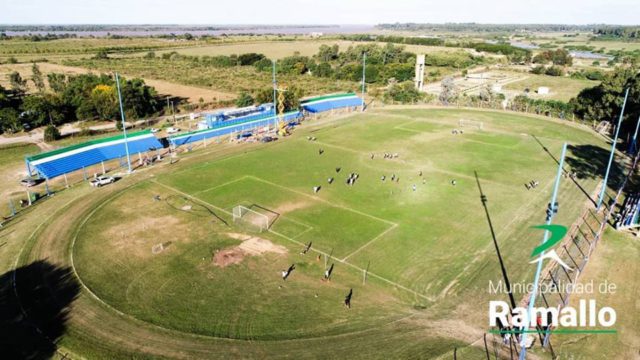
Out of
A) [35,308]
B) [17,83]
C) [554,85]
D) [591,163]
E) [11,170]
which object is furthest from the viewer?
[554,85]

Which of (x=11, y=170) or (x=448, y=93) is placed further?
(x=448, y=93)

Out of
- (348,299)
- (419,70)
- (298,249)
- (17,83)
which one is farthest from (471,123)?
(17,83)

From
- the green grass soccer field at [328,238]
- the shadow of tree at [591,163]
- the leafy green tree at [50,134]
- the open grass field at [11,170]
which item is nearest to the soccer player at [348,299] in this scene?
the green grass soccer field at [328,238]

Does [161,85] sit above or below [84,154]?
Result: above

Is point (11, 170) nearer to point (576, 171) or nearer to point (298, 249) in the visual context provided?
point (298, 249)

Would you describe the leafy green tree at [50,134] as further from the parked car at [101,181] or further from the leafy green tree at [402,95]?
the leafy green tree at [402,95]

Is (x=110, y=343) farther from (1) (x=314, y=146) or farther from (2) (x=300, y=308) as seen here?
(1) (x=314, y=146)
